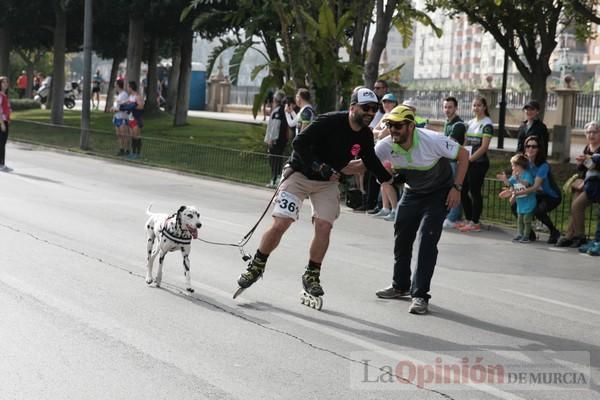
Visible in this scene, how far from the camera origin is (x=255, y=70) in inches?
1018

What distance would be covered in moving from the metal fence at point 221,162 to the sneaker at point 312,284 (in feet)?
23.7

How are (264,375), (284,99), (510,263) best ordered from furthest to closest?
(284,99) < (510,263) < (264,375)

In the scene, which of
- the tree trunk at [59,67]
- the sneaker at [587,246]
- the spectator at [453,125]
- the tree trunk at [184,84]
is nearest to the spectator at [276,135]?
the spectator at [453,125]

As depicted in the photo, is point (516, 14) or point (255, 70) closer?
point (255, 70)

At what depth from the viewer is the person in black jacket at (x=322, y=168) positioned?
8.97 metres

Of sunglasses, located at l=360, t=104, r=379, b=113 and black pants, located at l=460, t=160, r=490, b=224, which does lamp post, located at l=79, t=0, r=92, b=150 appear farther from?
sunglasses, located at l=360, t=104, r=379, b=113

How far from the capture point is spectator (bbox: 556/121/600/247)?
13.7 metres

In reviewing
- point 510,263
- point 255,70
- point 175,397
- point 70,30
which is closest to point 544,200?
point 510,263

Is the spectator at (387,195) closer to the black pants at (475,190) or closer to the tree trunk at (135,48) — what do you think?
the black pants at (475,190)

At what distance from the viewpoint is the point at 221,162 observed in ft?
76.3

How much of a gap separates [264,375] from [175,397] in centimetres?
75

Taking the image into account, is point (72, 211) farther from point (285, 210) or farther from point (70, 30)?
point (70, 30)

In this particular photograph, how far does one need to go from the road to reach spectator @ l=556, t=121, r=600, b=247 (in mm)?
333

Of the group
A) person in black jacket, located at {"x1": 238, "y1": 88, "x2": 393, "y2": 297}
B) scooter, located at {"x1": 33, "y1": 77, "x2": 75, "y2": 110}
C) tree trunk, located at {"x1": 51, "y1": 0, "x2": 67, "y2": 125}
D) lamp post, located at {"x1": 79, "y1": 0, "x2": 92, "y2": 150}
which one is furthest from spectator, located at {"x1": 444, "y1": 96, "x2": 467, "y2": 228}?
scooter, located at {"x1": 33, "y1": 77, "x2": 75, "y2": 110}
